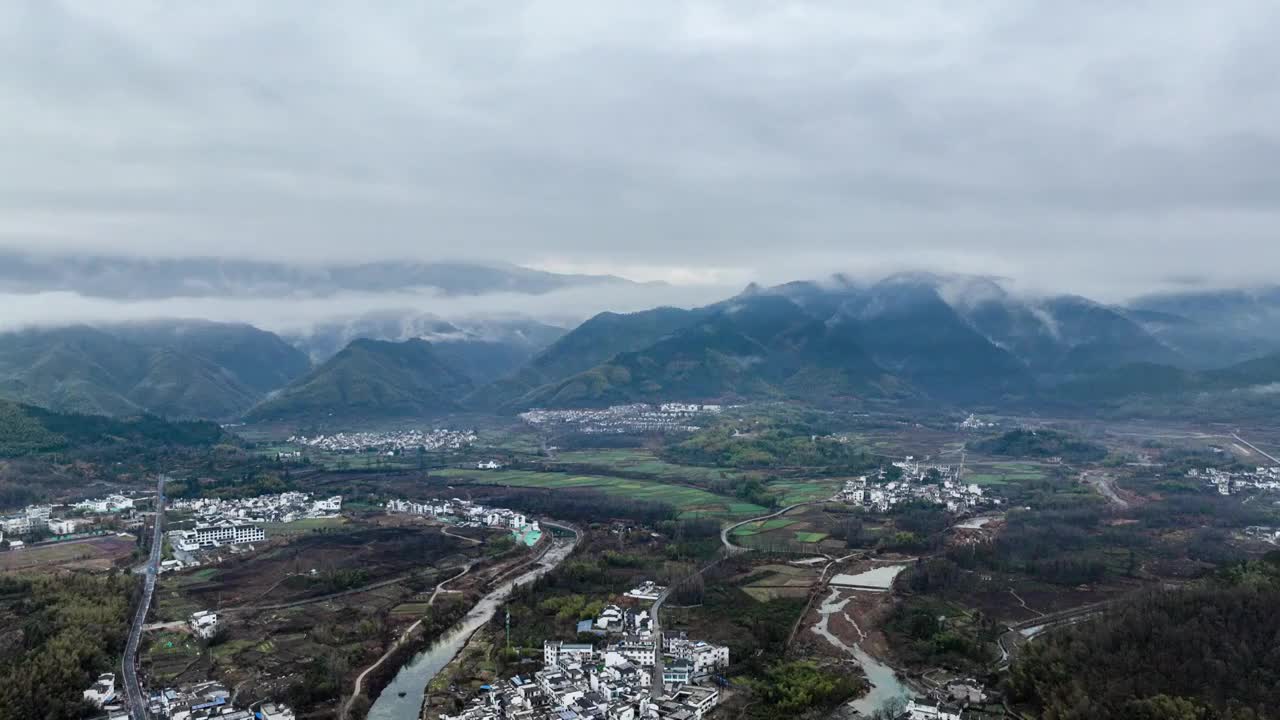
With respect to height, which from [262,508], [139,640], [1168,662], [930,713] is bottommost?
[262,508]

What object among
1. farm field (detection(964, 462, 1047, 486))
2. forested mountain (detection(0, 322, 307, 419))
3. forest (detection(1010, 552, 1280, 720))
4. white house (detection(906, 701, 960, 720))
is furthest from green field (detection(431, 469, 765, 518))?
forested mountain (detection(0, 322, 307, 419))

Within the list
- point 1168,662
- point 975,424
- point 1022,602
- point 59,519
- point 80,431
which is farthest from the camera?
point 975,424

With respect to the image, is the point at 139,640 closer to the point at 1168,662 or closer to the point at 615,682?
the point at 615,682

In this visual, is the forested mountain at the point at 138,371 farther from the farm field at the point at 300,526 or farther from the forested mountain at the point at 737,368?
the farm field at the point at 300,526

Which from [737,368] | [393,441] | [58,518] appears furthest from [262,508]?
[737,368]

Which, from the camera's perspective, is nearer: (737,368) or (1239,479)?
(1239,479)

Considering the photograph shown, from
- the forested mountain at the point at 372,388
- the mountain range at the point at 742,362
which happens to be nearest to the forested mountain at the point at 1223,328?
the mountain range at the point at 742,362
